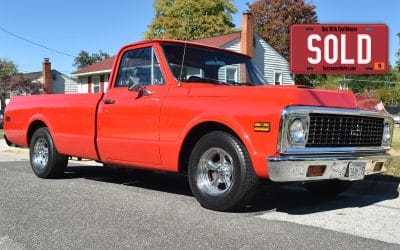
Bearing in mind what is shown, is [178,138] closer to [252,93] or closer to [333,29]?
[252,93]

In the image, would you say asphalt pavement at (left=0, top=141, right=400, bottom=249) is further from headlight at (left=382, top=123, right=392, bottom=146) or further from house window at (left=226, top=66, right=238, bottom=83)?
house window at (left=226, top=66, right=238, bottom=83)

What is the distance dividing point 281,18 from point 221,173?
146 feet

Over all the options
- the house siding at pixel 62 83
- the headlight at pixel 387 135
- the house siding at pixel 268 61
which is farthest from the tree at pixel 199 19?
the headlight at pixel 387 135

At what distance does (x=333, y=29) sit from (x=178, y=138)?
533cm

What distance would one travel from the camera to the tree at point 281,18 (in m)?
48.1

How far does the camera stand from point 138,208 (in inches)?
242

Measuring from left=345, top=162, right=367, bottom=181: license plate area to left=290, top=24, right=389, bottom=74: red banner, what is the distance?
14.0ft

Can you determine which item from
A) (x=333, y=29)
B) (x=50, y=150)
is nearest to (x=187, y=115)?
(x=50, y=150)

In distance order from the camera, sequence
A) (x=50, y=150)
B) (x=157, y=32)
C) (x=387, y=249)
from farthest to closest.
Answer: (x=157, y=32) < (x=50, y=150) < (x=387, y=249)

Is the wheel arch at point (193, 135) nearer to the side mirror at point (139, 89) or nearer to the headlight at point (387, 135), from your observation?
the side mirror at point (139, 89)

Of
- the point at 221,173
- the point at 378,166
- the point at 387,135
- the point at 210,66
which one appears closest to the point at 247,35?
the point at 210,66

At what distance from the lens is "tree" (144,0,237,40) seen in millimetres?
45438

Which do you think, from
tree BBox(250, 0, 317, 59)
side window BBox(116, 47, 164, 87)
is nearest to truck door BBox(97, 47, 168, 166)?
side window BBox(116, 47, 164, 87)

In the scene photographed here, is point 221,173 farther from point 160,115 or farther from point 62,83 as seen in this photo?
point 62,83
